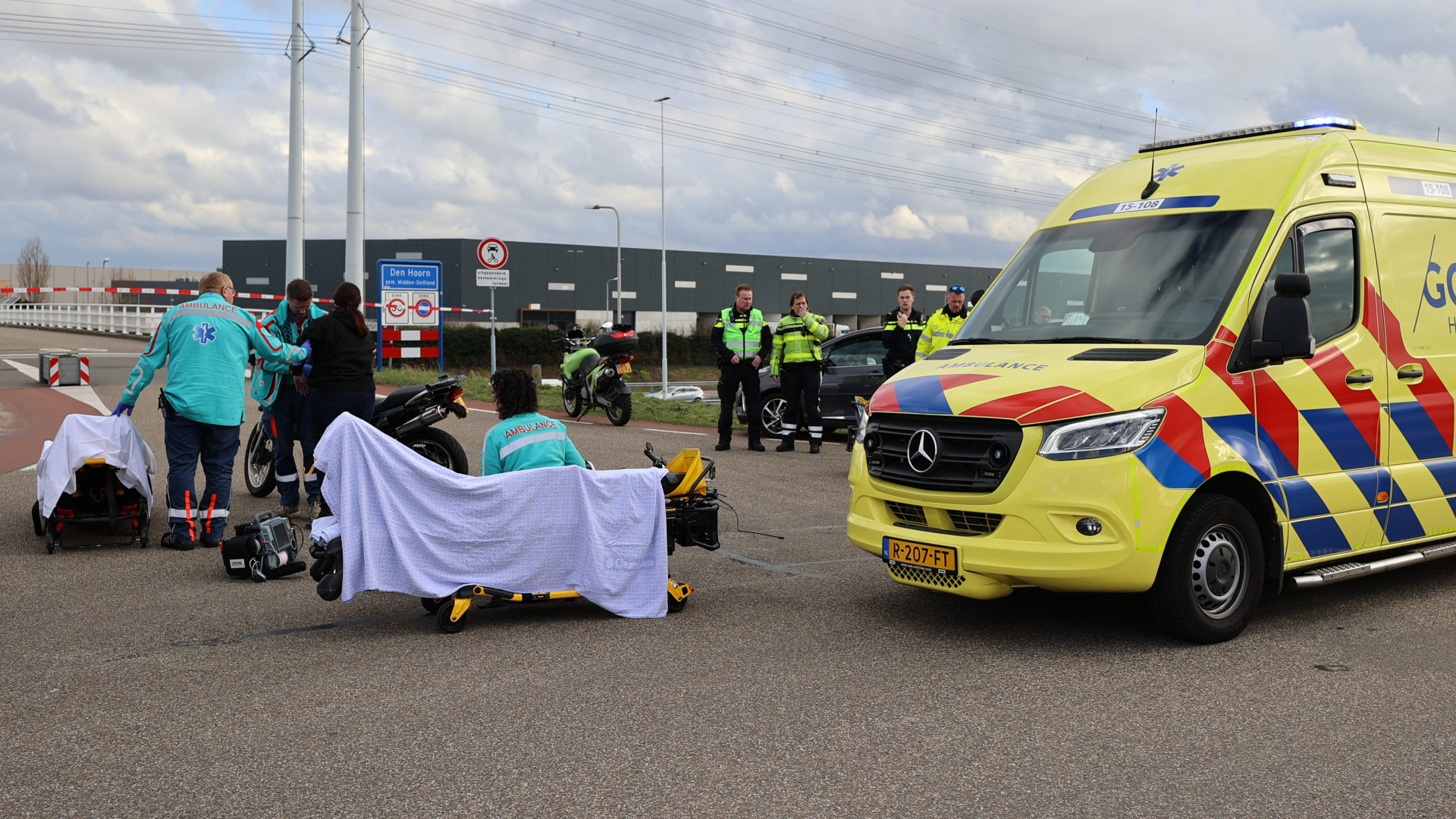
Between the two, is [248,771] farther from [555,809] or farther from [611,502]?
[611,502]

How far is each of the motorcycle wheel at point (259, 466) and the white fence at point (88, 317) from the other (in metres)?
26.0

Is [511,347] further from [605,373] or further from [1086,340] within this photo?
[1086,340]

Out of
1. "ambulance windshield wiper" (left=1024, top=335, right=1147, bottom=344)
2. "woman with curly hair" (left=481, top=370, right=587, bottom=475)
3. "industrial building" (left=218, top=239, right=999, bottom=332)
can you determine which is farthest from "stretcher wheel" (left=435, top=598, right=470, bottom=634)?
"industrial building" (left=218, top=239, right=999, bottom=332)

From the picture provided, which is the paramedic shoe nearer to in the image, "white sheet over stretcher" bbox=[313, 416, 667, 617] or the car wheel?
"white sheet over stretcher" bbox=[313, 416, 667, 617]

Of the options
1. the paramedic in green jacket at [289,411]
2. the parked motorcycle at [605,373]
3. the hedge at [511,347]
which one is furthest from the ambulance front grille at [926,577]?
the hedge at [511,347]

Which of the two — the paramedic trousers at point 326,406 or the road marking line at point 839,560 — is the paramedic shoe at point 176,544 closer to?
the paramedic trousers at point 326,406

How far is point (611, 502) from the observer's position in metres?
6.20

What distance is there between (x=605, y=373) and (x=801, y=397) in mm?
3588

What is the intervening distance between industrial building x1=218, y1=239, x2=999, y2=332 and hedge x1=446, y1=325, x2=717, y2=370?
1297 cm

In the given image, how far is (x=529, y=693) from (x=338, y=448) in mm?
1788

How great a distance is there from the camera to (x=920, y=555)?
5691 millimetres

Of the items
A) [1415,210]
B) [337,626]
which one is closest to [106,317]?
[337,626]

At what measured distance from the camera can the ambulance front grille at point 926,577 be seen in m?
5.58

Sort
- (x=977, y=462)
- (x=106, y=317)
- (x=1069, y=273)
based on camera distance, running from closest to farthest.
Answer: (x=977, y=462)
(x=1069, y=273)
(x=106, y=317)
